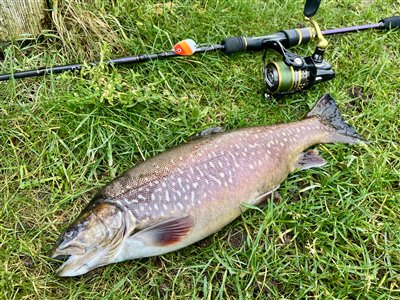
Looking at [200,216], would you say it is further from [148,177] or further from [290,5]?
[290,5]

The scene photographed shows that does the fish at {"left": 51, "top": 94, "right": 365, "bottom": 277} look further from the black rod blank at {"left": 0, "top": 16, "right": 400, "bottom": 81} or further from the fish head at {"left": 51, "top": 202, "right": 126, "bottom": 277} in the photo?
the black rod blank at {"left": 0, "top": 16, "right": 400, "bottom": 81}

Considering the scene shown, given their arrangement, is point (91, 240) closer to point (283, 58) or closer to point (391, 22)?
point (283, 58)

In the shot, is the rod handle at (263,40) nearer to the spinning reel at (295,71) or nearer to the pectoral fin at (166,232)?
the spinning reel at (295,71)

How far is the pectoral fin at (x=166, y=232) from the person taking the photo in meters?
3.08

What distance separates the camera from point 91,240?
299cm

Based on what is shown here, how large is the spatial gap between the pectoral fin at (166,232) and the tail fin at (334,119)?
5.41ft

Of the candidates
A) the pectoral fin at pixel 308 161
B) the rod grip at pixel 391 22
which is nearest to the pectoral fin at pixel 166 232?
the pectoral fin at pixel 308 161

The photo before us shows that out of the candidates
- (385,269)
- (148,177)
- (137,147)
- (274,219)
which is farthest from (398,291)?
(137,147)

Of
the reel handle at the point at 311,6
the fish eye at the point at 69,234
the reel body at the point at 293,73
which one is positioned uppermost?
the reel handle at the point at 311,6

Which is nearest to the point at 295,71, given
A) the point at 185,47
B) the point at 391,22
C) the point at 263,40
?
the point at 263,40

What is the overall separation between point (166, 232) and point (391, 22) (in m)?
3.48

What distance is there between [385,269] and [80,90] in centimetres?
284

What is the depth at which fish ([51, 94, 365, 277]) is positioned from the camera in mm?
3033

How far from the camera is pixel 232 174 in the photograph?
11.0 feet
